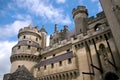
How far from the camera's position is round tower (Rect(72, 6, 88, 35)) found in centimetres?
2730

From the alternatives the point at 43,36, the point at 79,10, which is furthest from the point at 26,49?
the point at 79,10

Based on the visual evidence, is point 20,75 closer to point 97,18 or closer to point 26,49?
point 97,18

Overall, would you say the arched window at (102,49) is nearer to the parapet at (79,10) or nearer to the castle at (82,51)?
the castle at (82,51)

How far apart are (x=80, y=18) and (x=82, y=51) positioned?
7679 mm

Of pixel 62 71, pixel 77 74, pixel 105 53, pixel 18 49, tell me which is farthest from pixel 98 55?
pixel 18 49

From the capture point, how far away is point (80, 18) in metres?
28.4

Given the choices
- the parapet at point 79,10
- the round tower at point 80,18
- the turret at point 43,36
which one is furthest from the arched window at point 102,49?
the turret at point 43,36

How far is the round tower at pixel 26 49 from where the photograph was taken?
100 ft

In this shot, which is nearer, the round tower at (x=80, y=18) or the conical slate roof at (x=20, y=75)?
the conical slate roof at (x=20, y=75)

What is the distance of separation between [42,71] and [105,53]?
42.8 ft

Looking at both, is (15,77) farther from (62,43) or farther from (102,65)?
(62,43)

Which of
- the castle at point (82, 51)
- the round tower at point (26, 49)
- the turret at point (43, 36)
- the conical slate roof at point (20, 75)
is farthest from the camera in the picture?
the turret at point (43, 36)

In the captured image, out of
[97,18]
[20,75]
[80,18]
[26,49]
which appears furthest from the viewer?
[26,49]

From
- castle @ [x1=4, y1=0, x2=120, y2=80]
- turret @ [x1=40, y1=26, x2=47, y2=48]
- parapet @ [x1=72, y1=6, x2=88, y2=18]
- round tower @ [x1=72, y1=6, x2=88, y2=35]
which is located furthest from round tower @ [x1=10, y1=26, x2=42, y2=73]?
parapet @ [x1=72, y1=6, x2=88, y2=18]
